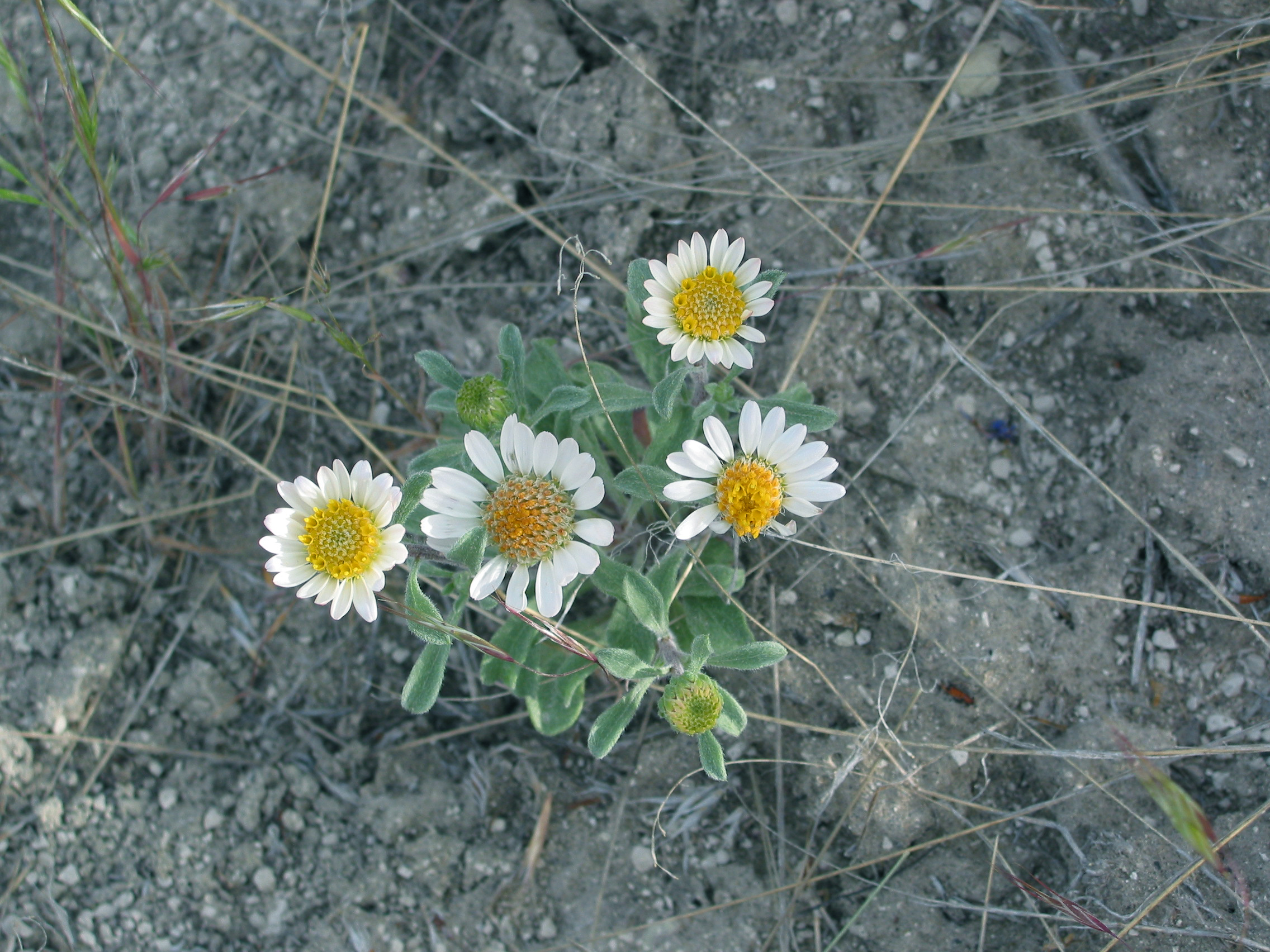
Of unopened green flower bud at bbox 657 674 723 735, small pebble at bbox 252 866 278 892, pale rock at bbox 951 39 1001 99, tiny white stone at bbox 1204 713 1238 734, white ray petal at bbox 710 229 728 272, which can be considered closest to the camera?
unopened green flower bud at bbox 657 674 723 735

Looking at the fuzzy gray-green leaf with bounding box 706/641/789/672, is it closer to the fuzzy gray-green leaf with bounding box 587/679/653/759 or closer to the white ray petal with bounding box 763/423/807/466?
the fuzzy gray-green leaf with bounding box 587/679/653/759

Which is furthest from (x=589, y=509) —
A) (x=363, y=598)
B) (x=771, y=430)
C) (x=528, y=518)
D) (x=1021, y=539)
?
(x=1021, y=539)

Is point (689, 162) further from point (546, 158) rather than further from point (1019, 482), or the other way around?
point (1019, 482)

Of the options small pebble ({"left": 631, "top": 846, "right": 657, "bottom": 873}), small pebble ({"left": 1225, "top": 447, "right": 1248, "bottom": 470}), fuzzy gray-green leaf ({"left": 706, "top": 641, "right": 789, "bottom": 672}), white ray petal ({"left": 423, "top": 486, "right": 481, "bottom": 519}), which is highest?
small pebble ({"left": 1225, "top": 447, "right": 1248, "bottom": 470})

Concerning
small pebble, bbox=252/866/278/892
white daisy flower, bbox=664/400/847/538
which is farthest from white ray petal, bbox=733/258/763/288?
small pebble, bbox=252/866/278/892

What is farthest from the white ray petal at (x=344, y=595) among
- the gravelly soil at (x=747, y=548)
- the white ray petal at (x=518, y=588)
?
the gravelly soil at (x=747, y=548)
